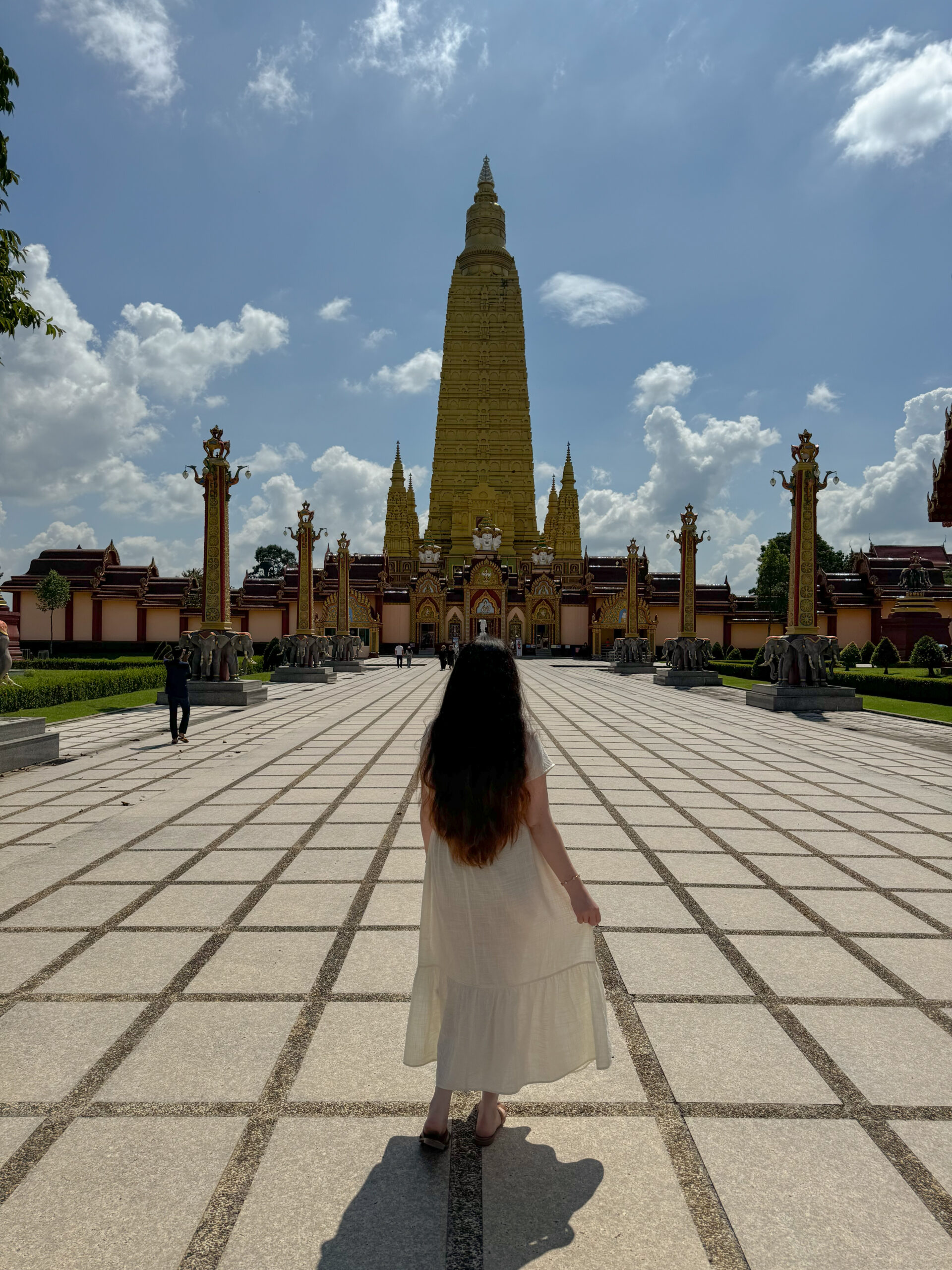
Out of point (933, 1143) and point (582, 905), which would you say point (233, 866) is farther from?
point (933, 1143)

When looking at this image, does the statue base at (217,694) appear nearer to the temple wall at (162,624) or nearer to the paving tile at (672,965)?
Result: the paving tile at (672,965)

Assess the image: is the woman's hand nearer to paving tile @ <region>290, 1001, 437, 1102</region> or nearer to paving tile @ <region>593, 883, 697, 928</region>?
paving tile @ <region>290, 1001, 437, 1102</region>

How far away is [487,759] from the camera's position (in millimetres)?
2162

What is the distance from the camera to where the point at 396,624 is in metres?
47.0

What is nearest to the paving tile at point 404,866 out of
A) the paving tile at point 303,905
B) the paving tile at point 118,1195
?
the paving tile at point 303,905

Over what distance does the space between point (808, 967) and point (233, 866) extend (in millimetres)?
3359

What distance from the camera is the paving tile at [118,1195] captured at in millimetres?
1873

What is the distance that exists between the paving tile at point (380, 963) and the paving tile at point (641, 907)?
1055 millimetres

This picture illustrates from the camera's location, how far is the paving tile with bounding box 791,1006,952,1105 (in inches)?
102

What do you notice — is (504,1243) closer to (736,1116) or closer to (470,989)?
(470,989)

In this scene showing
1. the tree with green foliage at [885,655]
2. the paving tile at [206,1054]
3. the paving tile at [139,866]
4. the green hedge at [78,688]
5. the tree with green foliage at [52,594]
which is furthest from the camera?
the tree with green foliage at [52,594]

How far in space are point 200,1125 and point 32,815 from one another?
4.80m

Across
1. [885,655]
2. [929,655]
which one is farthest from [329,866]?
[885,655]

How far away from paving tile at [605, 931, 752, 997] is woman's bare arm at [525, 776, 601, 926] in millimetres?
1304
